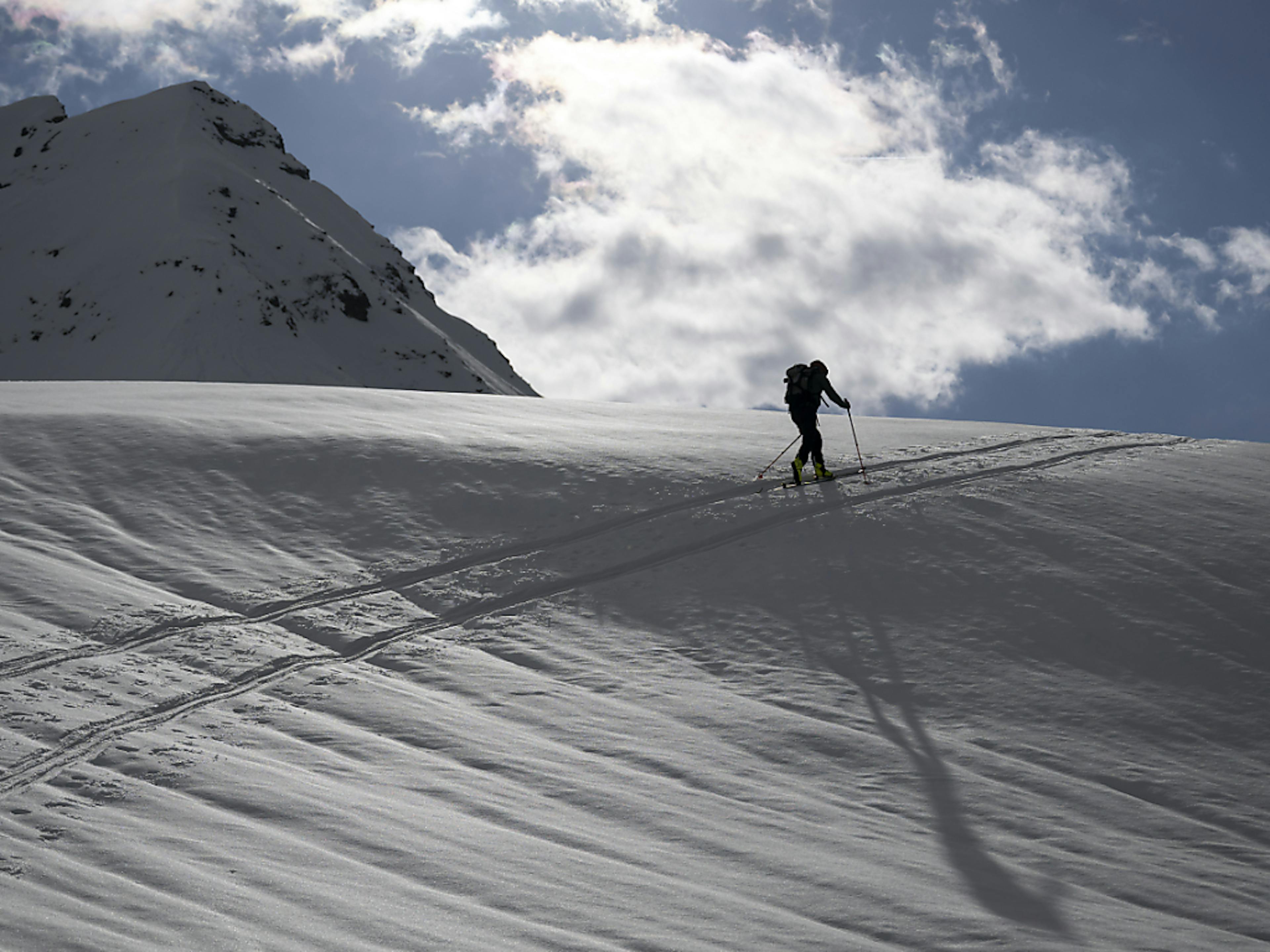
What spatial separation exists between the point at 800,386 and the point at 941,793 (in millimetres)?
6879

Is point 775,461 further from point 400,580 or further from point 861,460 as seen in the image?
point 400,580

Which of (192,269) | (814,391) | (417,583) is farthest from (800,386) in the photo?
(192,269)

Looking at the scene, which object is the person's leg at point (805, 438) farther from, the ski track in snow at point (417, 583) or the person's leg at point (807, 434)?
the ski track in snow at point (417, 583)

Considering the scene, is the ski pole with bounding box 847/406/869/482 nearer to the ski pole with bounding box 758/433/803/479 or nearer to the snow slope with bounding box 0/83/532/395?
the ski pole with bounding box 758/433/803/479

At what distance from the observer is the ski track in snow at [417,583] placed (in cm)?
568

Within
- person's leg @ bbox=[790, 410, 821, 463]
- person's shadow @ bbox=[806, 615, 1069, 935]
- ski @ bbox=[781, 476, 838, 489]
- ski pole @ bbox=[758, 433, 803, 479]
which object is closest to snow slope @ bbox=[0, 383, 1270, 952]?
person's shadow @ bbox=[806, 615, 1069, 935]

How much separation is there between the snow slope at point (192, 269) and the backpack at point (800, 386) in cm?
7779

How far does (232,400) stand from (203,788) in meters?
12.7

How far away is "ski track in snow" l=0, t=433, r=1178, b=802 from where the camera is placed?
5684 millimetres

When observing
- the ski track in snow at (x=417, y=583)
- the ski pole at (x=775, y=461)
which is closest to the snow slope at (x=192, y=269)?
the ski pole at (x=775, y=461)

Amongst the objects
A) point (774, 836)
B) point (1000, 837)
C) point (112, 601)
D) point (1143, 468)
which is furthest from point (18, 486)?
point (1143, 468)

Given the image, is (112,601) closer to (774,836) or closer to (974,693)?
(774,836)

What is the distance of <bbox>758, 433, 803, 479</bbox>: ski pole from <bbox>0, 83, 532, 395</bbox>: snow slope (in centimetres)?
7640

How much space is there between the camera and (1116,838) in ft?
18.5
